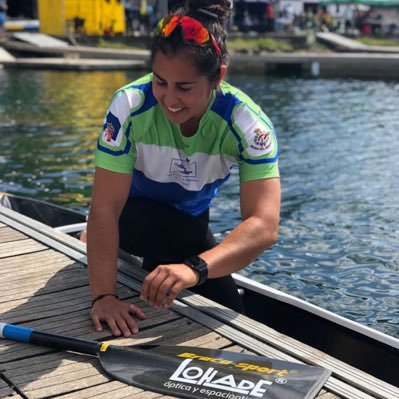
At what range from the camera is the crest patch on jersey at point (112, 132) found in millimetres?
3830

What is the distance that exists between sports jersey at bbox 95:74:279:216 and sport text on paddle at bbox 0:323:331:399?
3.09ft

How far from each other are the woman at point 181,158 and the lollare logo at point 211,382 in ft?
1.11

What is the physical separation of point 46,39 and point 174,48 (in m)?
32.0

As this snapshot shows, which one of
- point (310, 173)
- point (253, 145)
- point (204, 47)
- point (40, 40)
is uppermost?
point (40, 40)

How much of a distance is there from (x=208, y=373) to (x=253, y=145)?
121 cm

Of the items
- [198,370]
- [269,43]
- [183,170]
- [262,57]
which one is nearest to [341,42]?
[269,43]

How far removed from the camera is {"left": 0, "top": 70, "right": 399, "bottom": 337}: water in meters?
7.32

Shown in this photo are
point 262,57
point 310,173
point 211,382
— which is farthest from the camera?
point 262,57

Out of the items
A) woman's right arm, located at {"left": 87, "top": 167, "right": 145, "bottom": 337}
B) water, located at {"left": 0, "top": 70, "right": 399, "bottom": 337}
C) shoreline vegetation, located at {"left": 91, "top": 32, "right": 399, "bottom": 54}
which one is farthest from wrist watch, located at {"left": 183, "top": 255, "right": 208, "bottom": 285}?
shoreline vegetation, located at {"left": 91, "top": 32, "right": 399, "bottom": 54}

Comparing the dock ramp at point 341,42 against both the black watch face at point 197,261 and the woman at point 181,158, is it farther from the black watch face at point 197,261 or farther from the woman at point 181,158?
the black watch face at point 197,261

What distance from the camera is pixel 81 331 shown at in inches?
150

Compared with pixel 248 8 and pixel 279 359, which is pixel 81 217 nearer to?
pixel 279 359

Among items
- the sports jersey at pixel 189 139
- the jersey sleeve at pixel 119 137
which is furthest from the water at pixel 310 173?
the jersey sleeve at pixel 119 137

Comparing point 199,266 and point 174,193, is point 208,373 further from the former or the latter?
point 174,193
